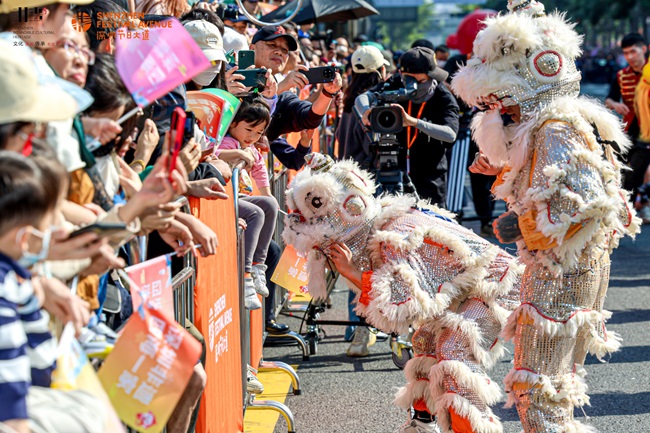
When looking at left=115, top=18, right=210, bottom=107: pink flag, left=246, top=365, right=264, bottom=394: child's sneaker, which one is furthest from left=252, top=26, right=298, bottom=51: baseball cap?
left=115, top=18, right=210, bottom=107: pink flag

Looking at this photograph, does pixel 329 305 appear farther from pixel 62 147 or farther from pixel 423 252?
pixel 62 147

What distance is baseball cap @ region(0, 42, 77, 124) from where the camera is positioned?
217 cm

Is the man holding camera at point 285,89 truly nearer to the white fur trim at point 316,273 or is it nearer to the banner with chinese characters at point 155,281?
the white fur trim at point 316,273

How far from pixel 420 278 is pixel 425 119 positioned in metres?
2.97

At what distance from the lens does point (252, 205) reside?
540 cm

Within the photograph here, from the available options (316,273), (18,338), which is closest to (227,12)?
(316,273)

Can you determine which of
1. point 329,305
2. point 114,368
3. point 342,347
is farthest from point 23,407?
point 329,305

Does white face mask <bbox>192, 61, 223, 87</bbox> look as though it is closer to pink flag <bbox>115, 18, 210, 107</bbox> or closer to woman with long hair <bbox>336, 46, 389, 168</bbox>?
pink flag <bbox>115, 18, 210, 107</bbox>

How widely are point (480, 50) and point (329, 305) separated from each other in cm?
420

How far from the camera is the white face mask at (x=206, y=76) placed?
4676 mm

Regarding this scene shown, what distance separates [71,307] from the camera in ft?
7.34

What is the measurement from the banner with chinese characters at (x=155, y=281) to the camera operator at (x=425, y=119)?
3624 mm

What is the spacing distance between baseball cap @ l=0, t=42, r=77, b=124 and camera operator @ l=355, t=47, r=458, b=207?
448 cm

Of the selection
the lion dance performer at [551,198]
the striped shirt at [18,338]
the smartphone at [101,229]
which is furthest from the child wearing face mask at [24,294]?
the lion dance performer at [551,198]
